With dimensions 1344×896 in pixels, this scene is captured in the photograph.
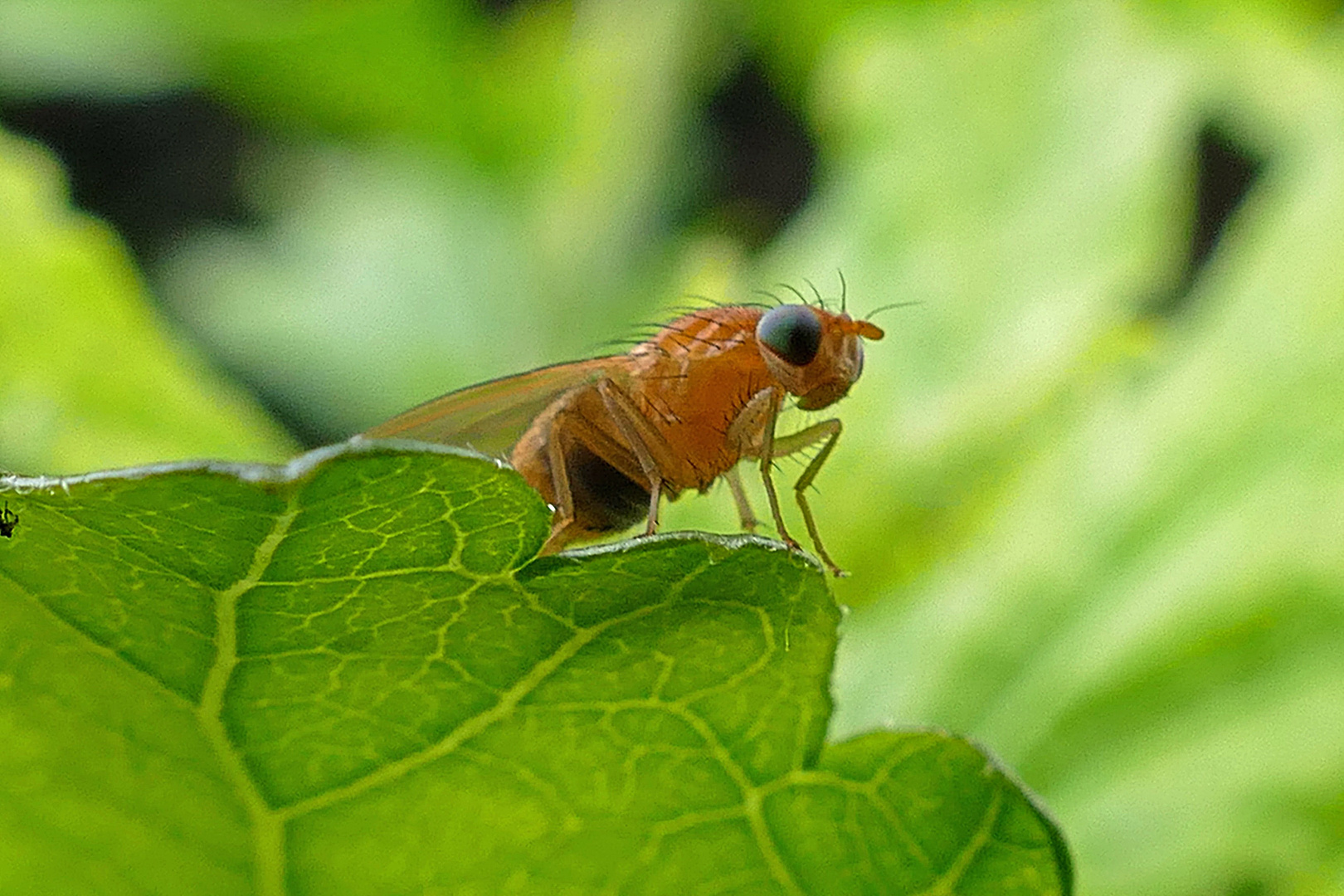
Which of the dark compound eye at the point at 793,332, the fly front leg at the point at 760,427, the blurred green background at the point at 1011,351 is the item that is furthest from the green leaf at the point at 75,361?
the dark compound eye at the point at 793,332

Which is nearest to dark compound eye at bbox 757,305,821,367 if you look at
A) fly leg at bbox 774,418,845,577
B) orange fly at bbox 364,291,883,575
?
orange fly at bbox 364,291,883,575

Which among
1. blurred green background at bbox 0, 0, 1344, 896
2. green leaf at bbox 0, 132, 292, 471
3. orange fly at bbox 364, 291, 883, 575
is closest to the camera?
orange fly at bbox 364, 291, 883, 575

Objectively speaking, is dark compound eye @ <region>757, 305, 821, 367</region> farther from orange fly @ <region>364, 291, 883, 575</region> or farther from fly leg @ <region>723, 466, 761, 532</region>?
fly leg @ <region>723, 466, 761, 532</region>

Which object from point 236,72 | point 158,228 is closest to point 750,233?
point 236,72

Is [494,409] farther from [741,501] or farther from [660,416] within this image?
[741,501]

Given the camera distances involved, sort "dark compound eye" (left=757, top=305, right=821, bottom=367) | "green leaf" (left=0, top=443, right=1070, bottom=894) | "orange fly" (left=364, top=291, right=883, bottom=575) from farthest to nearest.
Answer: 1. "orange fly" (left=364, top=291, right=883, bottom=575)
2. "dark compound eye" (left=757, top=305, right=821, bottom=367)
3. "green leaf" (left=0, top=443, right=1070, bottom=894)

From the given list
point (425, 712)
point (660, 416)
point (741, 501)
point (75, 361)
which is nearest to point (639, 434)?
point (660, 416)
